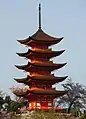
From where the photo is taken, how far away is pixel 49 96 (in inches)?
2304

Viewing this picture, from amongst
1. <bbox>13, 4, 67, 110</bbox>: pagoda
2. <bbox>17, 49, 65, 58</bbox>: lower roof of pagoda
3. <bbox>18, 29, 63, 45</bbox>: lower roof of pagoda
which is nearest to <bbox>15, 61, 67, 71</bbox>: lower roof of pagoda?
<bbox>13, 4, 67, 110</bbox>: pagoda

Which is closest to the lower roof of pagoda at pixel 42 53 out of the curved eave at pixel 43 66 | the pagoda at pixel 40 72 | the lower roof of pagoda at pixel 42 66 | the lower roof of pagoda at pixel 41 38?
the pagoda at pixel 40 72

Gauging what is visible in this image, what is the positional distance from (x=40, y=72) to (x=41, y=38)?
502 cm

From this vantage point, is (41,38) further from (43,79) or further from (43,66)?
(43,79)

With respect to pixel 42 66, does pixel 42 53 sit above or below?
above

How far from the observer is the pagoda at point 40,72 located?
191 ft

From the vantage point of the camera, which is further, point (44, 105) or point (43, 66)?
point (43, 66)

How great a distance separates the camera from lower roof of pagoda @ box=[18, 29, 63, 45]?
60.7 metres

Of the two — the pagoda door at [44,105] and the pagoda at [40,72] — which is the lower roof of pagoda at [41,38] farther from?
the pagoda door at [44,105]

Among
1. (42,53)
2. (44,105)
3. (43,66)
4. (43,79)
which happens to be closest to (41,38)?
(42,53)

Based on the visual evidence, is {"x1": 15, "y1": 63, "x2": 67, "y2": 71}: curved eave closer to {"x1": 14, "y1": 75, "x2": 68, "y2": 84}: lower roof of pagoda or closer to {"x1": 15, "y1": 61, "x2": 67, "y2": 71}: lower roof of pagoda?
{"x1": 15, "y1": 61, "x2": 67, "y2": 71}: lower roof of pagoda

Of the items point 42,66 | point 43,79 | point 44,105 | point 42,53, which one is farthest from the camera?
point 42,53

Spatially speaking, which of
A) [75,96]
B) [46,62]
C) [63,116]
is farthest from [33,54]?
[75,96]

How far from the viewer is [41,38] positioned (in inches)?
2421
